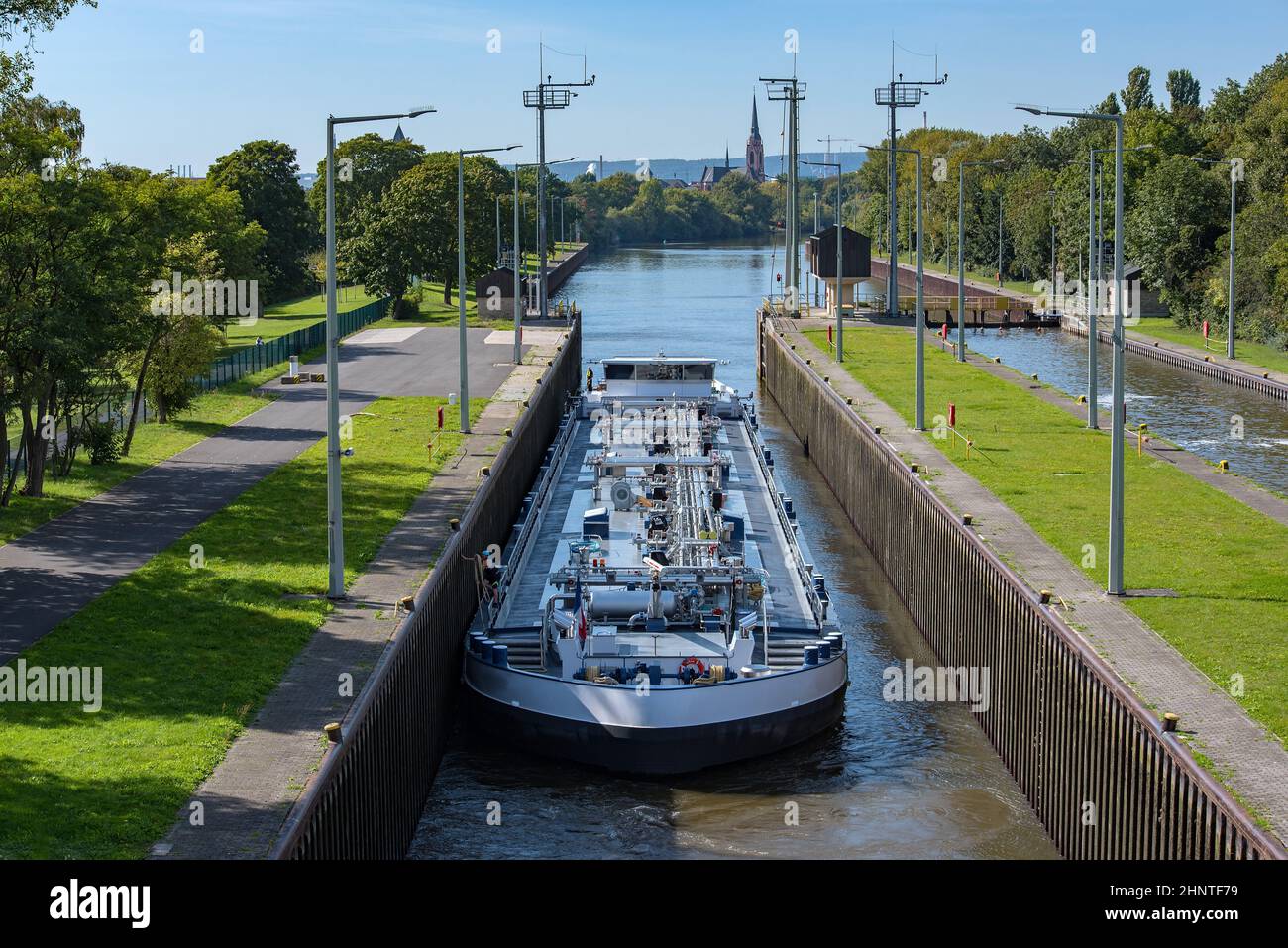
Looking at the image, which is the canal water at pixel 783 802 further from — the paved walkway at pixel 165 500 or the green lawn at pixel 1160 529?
the paved walkway at pixel 165 500

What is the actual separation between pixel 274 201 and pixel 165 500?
269ft

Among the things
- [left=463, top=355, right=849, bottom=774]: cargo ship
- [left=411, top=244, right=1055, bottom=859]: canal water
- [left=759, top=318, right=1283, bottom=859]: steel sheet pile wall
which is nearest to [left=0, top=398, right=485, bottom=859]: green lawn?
[left=463, top=355, right=849, bottom=774]: cargo ship

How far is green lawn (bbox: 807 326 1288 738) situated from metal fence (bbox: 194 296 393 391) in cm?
2386

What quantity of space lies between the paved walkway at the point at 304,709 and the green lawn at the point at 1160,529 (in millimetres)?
13450

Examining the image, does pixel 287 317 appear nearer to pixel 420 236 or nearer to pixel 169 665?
pixel 420 236

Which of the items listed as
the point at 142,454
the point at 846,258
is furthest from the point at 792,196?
the point at 142,454

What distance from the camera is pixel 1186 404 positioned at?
69312mm

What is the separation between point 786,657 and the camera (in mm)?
32375

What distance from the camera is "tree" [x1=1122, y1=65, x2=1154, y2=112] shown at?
195m

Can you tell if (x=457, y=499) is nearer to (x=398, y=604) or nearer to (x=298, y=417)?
(x=398, y=604)

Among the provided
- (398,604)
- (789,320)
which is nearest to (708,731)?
(398,604)

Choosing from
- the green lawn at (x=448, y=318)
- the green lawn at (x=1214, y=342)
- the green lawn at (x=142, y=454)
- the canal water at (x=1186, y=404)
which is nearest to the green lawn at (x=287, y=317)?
the green lawn at (x=448, y=318)

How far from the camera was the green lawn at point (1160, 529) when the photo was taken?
27562 millimetres

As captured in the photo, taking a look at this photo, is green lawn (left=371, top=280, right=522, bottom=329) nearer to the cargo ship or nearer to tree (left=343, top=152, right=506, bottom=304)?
tree (left=343, top=152, right=506, bottom=304)
